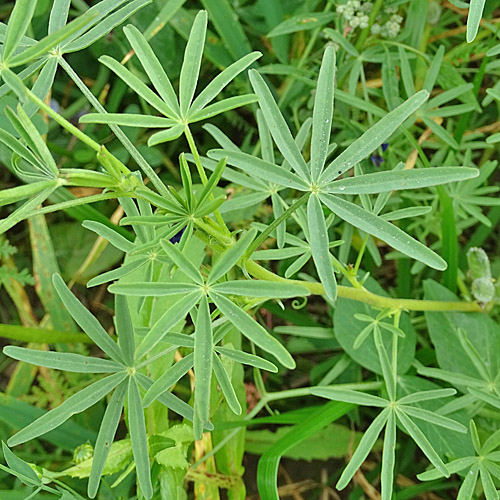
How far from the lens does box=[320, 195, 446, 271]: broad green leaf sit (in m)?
0.71

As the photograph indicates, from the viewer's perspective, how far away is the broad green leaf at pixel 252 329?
2.31ft

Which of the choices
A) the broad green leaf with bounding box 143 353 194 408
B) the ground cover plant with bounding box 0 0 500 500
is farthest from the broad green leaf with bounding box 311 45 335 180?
the broad green leaf with bounding box 143 353 194 408

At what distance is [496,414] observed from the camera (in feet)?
4.18

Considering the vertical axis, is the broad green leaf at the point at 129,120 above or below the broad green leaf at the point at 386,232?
above

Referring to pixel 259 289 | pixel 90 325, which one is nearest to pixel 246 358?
pixel 259 289

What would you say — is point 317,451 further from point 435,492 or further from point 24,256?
point 24,256

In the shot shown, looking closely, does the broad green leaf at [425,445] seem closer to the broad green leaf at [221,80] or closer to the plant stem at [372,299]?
the plant stem at [372,299]

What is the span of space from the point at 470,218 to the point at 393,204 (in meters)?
0.21

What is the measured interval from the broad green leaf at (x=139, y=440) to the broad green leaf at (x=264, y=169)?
0.38 meters

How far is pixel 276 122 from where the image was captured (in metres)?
0.77

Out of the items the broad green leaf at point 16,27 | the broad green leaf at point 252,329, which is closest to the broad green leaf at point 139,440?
the broad green leaf at point 252,329

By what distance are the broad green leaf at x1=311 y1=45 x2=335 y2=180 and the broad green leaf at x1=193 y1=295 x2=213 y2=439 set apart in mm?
217

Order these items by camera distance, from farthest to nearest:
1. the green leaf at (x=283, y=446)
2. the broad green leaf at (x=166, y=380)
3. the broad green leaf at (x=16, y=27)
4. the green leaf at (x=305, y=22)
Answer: the green leaf at (x=305, y=22) < the green leaf at (x=283, y=446) < the broad green leaf at (x=166, y=380) < the broad green leaf at (x=16, y=27)

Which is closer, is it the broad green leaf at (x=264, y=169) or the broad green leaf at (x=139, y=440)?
the broad green leaf at (x=264, y=169)
